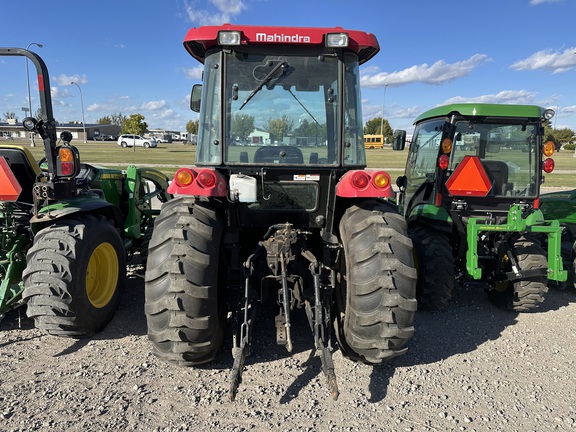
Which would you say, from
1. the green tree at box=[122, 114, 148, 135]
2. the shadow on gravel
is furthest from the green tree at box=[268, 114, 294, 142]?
the green tree at box=[122, 114, 148, 135]

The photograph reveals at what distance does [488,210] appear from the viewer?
5.09 meters

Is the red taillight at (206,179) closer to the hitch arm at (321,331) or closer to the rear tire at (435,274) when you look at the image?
the hitch arm at (321,331)

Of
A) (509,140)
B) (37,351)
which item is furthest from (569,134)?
(37,351)

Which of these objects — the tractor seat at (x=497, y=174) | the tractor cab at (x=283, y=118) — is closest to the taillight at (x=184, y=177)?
the tractor cab at (x=283, y=118)

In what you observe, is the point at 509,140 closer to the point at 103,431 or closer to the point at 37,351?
the point at 103,431

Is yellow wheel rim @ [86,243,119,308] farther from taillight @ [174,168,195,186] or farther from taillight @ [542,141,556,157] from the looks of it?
taillight @ [542,141,556,157]

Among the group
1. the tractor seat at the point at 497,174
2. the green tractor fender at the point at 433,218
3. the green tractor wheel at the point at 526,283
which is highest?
the tractor seat at the point at 497,174

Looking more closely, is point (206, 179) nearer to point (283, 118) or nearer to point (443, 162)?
point (283, 118)

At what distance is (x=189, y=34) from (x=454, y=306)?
4.11 m

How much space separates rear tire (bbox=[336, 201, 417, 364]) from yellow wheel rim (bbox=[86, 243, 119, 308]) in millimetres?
2444

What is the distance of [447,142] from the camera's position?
16.4ft

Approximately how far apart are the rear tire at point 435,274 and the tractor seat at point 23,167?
4141 millimetres

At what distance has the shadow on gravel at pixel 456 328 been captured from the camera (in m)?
3.49

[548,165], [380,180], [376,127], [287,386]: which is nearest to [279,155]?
[380,180]
